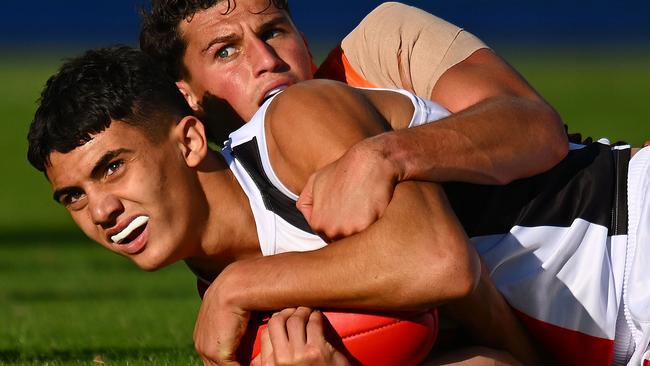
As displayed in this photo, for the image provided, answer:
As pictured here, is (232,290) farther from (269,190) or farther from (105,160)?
(105,160)

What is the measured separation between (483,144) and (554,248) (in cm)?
58

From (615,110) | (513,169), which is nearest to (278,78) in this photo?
(513,169)

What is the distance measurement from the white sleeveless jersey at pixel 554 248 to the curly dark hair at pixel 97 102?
1.20 ft

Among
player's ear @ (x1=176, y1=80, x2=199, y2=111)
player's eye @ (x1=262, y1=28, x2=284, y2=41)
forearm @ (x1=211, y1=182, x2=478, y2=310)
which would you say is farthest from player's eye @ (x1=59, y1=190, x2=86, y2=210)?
player's eye @ (x1=262, y1=28, x2=284, y2=41)

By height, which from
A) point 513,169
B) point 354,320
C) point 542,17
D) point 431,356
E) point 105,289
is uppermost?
point 513,169

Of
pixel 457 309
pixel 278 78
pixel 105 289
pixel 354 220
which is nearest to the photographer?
pixel 354 220

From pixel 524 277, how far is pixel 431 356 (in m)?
0.47

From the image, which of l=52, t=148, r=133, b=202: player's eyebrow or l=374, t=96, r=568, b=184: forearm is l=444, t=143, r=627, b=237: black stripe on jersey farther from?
l=52, t=148, r=133, b=202: player's eyebrow

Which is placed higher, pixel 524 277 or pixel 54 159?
pixel 54 159

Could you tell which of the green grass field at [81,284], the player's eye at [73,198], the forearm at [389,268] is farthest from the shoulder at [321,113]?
the green grass field at [81,284]

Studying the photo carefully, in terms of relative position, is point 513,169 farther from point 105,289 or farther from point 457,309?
point 105,289

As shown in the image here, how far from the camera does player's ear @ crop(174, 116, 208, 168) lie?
16.1ft

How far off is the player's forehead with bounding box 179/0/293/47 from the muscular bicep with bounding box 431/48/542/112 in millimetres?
998

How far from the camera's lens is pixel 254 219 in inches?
192
